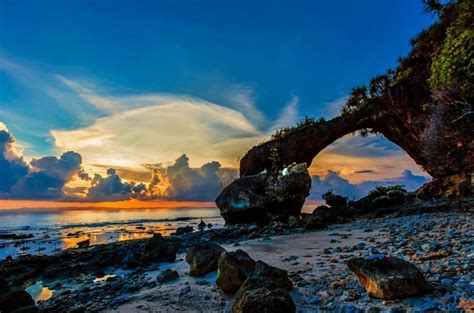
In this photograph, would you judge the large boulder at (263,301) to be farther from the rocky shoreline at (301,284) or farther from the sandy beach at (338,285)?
the sandy beach at (338,285)

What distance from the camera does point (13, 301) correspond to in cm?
711

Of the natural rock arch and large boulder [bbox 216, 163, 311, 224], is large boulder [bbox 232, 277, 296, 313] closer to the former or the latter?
large boulder [bbox 216, 163, 311, 224]

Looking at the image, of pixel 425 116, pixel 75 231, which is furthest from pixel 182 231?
pixel 425 116

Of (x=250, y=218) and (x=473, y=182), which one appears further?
(x=250, y=218)

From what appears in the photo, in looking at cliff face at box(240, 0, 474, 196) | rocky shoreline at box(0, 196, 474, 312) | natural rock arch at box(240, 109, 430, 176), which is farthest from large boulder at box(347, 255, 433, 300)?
natural rock arch at box(240, 109, 430, 176)

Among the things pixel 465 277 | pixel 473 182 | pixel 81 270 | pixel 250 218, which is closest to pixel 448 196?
pixel 473 182

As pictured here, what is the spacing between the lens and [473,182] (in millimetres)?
18266

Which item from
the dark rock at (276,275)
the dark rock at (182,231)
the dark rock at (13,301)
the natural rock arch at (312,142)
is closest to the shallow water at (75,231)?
the dark rock at (182,231)

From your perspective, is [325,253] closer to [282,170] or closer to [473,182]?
[473,182]

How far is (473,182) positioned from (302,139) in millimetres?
14417

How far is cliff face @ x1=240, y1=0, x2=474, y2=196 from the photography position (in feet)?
47.5

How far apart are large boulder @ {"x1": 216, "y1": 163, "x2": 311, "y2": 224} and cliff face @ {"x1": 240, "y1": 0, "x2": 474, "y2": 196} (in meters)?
2.03

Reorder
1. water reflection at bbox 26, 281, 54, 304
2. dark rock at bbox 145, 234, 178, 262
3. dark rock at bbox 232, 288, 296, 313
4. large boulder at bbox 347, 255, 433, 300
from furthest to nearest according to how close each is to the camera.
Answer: dark rock at bbox 145, 234, 178, 262
water reflection at bbox 26, 281, 54, 304
large boulder at bbox 347, 255, 433, 300
dark rock at bbox 232, 288, 296, 313

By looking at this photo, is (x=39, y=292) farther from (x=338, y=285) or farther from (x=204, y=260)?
(x=338, y=285)
